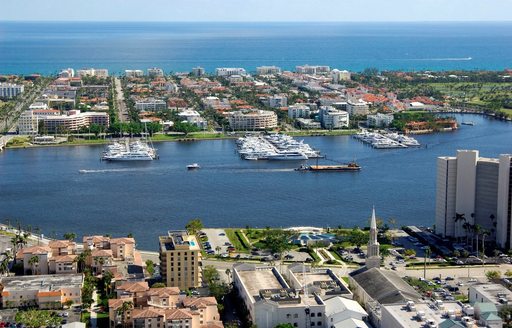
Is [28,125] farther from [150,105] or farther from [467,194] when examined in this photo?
[467,194]

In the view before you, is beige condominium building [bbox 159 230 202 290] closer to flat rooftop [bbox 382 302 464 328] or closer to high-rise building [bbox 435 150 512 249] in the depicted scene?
flat rooftop [bbox 382 302 464 328]

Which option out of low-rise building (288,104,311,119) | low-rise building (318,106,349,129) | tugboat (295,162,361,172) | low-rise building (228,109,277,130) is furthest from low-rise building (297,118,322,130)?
tugboat (295,162,361,172)

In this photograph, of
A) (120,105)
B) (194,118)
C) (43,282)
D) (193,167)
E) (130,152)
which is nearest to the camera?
(43,282)

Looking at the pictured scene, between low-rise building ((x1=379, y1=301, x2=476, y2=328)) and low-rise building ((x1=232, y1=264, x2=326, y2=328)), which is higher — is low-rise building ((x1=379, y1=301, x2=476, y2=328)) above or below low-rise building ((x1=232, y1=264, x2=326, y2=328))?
above

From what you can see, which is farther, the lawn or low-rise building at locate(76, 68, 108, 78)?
low-rise building at locate(76, 68, 108, 78)

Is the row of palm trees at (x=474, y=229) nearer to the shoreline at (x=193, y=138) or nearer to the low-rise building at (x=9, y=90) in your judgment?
the shoreline at (x=193, y=138)

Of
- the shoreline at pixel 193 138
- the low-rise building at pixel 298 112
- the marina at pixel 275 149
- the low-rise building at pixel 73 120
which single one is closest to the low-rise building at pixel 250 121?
the shoreline at pixel 193 138

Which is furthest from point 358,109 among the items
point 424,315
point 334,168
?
point 424,315
